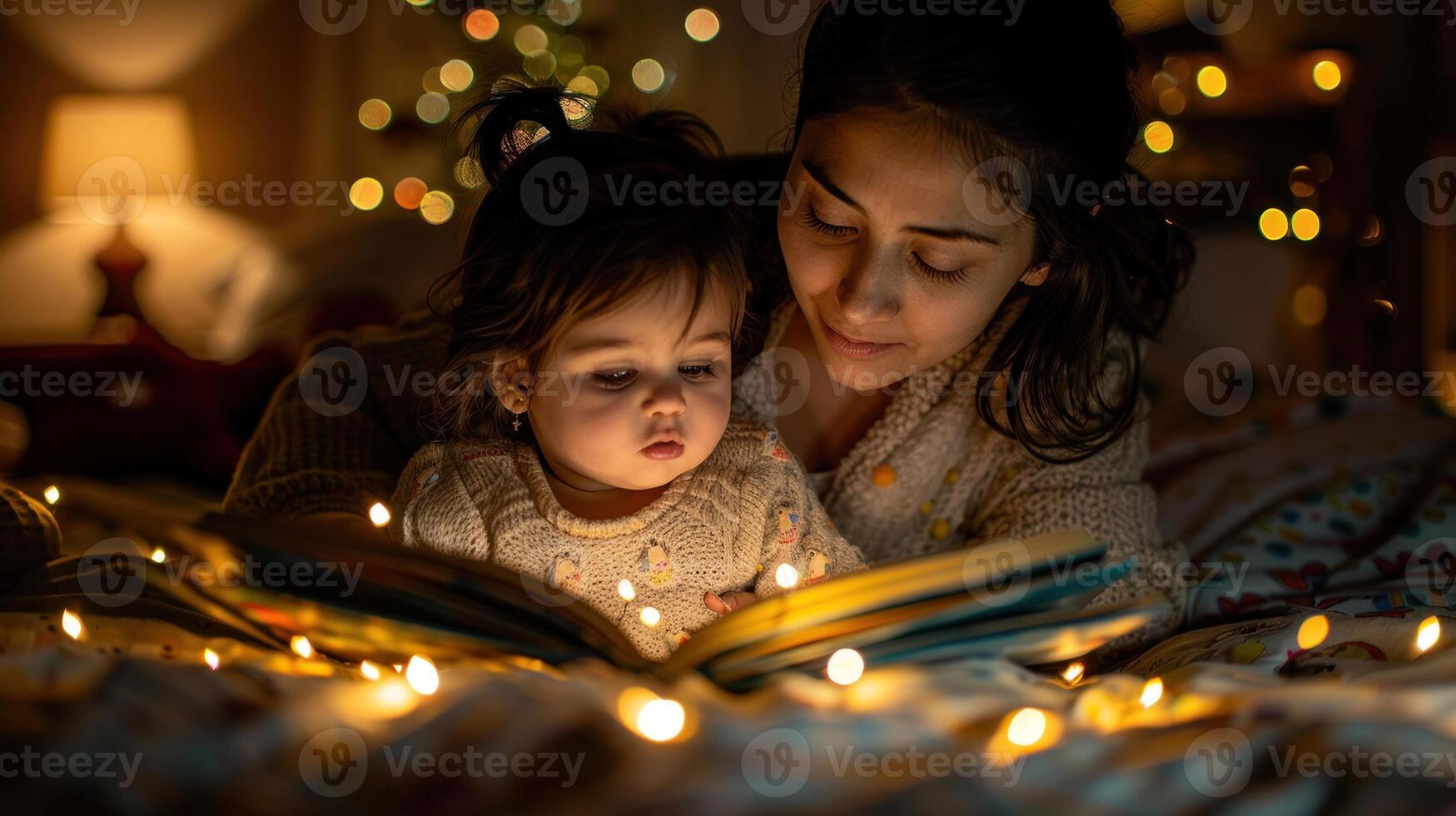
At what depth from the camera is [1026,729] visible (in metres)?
0.62

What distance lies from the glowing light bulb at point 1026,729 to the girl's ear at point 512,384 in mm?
543

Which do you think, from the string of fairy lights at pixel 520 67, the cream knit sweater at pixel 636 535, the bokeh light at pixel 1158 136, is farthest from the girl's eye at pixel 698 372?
the string of fairy lights at pixel 520 67

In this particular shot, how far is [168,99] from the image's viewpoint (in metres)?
2.67

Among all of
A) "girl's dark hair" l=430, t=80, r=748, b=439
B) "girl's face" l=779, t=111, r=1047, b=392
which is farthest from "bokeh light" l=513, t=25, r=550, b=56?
"girl's face" l=779, t=111, r=1047, b=392

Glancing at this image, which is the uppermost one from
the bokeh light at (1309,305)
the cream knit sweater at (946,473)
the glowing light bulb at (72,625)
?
the bokeh light at (1309,305)

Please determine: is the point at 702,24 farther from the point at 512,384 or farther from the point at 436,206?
the point at 512,384

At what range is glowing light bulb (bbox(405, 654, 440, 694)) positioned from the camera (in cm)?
65

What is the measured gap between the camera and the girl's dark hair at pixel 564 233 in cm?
90

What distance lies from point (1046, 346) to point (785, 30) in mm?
1697

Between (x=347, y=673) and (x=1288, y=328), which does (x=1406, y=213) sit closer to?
(x=1288, y=328)

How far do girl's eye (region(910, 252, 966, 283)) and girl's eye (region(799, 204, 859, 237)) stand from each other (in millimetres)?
68

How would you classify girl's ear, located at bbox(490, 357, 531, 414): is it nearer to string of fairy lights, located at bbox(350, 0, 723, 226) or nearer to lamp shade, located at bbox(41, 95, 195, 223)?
string of fairy lights, located at bbox(350, 0, 723, 226)

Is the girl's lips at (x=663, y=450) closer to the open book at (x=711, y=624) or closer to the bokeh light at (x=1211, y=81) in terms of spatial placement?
the open book at (x=711, y=624)

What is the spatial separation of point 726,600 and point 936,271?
0.38 m
